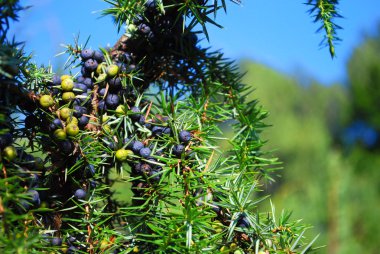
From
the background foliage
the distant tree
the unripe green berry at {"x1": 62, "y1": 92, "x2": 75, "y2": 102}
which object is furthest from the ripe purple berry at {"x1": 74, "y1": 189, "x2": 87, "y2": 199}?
the distant tree

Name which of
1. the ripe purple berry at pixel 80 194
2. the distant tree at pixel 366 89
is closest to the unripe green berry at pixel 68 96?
the ripe purple berry at pixel 80 194

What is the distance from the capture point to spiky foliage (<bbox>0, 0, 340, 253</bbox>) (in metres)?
0.44

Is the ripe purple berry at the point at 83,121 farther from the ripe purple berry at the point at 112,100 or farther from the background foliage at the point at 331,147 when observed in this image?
the background foliage at the point at 331,147

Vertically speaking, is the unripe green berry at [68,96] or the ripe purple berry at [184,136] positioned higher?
the unripe green berry at [68,96]


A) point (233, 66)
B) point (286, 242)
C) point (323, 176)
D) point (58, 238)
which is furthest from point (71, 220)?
point (323, 176)

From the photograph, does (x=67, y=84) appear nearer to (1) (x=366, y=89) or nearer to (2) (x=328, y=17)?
(2) (x=328, y=17)

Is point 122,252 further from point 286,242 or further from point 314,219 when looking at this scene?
point 314,219

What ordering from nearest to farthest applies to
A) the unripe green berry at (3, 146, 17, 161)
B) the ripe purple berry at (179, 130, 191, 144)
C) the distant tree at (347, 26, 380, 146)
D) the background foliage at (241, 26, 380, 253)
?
the unripe green berry at (3, 146, 17, 161) → the ripe purple berry at (179, 130, 191, 144) → the background foliage at (241, 26, 380, 253) → the distant tree at (347, 26, 380, 146)

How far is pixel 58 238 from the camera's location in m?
0.44

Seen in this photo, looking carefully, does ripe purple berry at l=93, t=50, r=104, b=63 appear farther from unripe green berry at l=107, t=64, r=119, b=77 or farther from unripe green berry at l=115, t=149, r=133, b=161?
unripe green berry at l=115, t=149, r=133, b=161

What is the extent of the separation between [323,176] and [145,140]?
13.4 ft

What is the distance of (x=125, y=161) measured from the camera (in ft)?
1.66

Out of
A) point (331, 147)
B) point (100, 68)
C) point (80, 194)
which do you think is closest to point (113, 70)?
point (100, 68)

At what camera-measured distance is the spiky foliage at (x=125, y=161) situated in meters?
0.44
